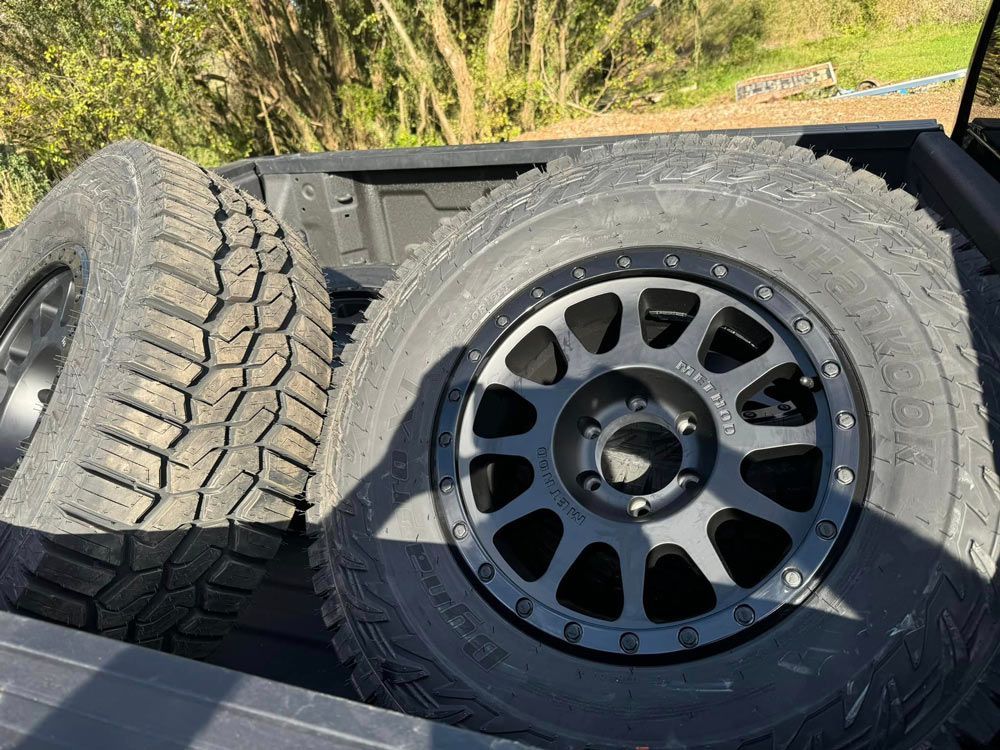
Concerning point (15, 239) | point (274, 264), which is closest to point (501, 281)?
point (274, 264)

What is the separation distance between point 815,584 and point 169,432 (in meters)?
1.62

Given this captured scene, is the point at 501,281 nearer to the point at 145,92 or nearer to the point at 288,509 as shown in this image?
the point at 288,509

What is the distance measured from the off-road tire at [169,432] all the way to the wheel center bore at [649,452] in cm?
56

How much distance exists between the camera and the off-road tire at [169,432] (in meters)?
1.92

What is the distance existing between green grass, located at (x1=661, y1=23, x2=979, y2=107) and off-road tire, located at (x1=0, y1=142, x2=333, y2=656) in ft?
39.1

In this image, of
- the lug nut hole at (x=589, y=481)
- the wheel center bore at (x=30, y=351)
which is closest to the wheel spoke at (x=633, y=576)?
the lug nut hole at (x=589, y=481)

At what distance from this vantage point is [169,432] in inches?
77.9

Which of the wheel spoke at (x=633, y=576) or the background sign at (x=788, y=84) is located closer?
the wheel spoke at (x=633, y=576)

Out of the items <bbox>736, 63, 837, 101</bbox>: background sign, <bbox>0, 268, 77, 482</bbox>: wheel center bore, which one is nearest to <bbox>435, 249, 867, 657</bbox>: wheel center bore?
<bbox>0, 268, 77, 482</bbox>: wheel center bore

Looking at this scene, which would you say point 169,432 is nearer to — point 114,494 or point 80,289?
point 114,494

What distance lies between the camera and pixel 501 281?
2.11 m

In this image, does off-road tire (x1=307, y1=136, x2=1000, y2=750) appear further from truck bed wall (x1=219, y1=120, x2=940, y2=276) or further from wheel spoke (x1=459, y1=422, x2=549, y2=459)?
truck bed wall (x1=219, y1=120, x2=940, y2=276)

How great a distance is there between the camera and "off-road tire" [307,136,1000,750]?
142 centimetres

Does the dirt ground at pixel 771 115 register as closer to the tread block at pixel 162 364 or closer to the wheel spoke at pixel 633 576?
the wheel spoke at pixel 633 576
